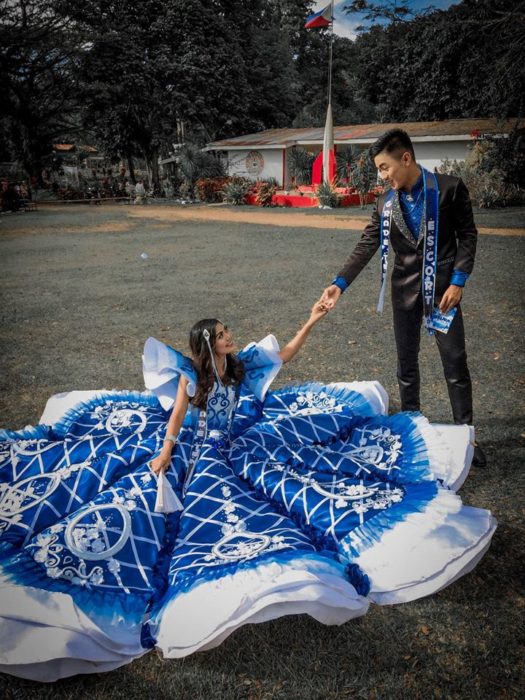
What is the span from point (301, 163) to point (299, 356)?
24970 mm

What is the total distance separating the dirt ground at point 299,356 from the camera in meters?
2.07

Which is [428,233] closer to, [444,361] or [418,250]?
[418,250]

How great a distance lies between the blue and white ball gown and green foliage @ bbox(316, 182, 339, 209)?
1944cm

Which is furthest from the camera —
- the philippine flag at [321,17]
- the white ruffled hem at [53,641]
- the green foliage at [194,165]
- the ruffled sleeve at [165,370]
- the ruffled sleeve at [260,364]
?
the green foliage at [194,165]

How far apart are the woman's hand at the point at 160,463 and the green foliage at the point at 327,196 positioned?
20.5 m

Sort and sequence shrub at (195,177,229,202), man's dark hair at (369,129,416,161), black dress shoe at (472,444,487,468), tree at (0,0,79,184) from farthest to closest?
tree at (0,0,79,184) → shrub at (195,177,229,202) → black dress shoe at (472,444,487,468) → man's dark hair at (369,129,416,161)

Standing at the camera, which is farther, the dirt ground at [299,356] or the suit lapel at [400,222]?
the suit lapel at [400,222]

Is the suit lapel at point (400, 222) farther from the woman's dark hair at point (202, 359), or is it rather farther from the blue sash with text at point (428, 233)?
the woman's dark hair at point (202, 359)

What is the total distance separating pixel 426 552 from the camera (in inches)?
88.8

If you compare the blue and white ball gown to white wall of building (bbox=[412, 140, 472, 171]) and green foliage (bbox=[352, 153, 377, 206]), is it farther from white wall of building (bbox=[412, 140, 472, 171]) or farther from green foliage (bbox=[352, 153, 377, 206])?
white wall of building (bbox=[412, 140, 472, 171])

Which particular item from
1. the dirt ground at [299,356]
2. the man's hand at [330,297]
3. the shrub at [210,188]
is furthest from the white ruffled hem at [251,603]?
the shrub at [210,188]

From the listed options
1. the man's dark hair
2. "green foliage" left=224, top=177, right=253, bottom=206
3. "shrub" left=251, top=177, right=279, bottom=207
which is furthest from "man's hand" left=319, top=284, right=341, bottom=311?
"green foliage" left=224, top=177, right=253, bottom=206

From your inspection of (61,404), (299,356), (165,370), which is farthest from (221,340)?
(299,356)

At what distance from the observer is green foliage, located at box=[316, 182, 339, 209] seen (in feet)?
70.8
